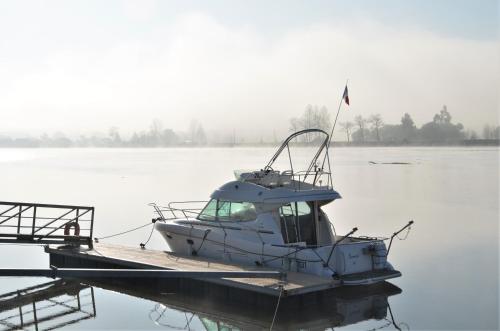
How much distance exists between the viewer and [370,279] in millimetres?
18625

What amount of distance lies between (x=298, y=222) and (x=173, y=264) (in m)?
4.06

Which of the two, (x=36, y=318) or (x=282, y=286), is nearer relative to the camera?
(x=282, y=286)

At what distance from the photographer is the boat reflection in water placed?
17.2m

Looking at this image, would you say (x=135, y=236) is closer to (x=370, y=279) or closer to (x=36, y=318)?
(x=36, y=318)

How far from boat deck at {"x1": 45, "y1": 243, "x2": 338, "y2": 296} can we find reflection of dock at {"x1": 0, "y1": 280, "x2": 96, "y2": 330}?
1027 millimetres

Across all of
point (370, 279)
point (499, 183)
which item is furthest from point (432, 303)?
point (499, 183)

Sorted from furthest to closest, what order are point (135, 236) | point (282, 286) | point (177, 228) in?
point (135, 236)
point (177, 228)
point (282, 286)

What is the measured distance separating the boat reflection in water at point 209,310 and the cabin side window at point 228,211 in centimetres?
278

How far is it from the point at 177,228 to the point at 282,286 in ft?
21.2

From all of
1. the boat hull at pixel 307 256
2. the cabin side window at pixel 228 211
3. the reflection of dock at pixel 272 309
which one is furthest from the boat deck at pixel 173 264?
the cabin side window at pixel 228 211

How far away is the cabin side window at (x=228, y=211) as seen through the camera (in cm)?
2042

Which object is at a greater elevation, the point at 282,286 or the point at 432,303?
the point at 282,286

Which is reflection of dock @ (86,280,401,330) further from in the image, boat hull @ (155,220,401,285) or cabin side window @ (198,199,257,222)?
cabin side window @ (198,199,257,222)

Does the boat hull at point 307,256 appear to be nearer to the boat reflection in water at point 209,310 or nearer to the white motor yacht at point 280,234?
the white motor yacht at point 280,234
